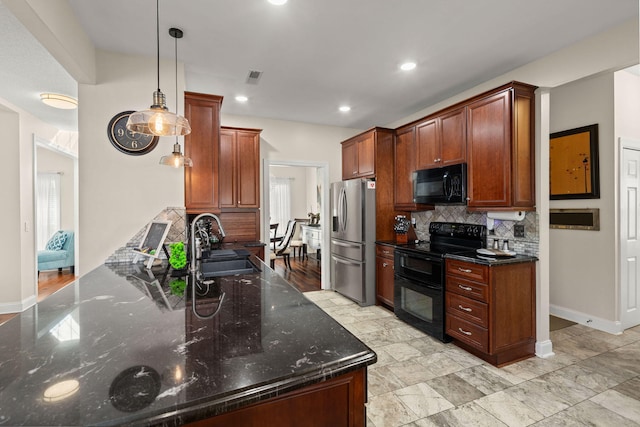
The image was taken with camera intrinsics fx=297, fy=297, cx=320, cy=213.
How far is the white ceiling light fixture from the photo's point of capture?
3.55m

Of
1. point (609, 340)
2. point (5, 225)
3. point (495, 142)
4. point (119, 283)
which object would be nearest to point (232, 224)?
point (119, 283)

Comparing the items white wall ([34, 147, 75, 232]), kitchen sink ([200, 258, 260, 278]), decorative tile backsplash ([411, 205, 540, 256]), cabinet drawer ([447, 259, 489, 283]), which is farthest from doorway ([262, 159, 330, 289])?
white wall ([34, 147, 75, 232])

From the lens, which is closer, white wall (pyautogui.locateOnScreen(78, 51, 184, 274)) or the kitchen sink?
the kitchen sink

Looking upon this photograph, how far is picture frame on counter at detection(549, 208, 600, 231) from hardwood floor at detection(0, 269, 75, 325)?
24.5 ft

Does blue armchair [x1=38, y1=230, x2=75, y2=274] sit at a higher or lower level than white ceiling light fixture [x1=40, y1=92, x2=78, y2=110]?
lower

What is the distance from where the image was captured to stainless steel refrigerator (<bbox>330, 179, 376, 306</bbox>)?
410cm

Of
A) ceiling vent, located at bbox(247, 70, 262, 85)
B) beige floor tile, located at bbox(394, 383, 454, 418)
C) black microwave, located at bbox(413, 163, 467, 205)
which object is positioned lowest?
beige floor tile, located at bbox(394, 383, 454, 418)

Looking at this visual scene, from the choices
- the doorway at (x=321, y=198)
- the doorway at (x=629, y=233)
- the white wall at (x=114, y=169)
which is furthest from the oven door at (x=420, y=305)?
the white wall at (x=114, y=169)

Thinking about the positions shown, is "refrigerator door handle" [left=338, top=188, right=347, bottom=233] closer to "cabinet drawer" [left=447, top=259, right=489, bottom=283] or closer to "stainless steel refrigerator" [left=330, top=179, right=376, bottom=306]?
"stainless steel refrigerator" [left=330, top=179, right=376, bottom=306]

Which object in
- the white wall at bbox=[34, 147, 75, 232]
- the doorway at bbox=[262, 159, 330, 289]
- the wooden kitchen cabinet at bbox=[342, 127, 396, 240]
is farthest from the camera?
the white wall at bbox=[34, 147, 75, 232]

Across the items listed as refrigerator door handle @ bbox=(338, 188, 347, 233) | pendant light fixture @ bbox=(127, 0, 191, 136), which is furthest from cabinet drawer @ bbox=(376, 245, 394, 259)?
pendant light fixture @ bbox=(127, 0, 191, 136)

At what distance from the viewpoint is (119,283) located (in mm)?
1769

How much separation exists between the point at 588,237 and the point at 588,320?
0.95 metres

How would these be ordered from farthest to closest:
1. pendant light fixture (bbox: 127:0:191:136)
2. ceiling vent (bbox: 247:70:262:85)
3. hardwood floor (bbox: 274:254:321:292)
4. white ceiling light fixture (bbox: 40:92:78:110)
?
1. hardwood floor (bbox: 274:254:321:292)
2. white ceiling light fixture (bbox: 40:92:78:110)
3. ceiling vent (bbox: 247:70:262:85)
4. pendant light fixture (bbox: 127:0:191:136)
